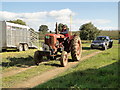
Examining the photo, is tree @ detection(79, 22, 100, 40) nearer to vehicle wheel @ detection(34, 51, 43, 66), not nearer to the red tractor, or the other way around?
the red tractor

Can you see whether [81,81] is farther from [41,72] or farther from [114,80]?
[41,72]

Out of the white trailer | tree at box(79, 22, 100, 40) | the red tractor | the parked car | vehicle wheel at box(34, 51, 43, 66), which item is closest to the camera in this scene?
the red tractor

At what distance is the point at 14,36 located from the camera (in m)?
19.0

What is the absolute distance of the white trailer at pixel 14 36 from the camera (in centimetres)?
1758

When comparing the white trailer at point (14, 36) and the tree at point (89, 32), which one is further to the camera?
the tree at point (89, 32)

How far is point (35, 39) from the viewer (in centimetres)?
2373

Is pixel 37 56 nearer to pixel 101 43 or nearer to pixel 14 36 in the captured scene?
pixel 14 36

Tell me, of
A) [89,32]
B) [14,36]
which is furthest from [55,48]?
[89,32]

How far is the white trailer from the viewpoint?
17.6 metres

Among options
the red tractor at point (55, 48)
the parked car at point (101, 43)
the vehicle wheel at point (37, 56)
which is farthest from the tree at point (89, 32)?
the vehicle wheel at point (37, 56)

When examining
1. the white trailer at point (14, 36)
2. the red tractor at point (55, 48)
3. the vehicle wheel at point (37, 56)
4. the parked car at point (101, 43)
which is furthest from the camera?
the parked car at point (101, 43)

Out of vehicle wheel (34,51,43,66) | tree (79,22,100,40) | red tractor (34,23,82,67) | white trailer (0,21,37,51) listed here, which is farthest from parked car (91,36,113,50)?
tree (79,22,100,40)

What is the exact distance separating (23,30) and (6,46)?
4.03 metres

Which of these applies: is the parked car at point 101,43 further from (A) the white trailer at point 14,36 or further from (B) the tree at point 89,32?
(B) the tree at point 89,32
